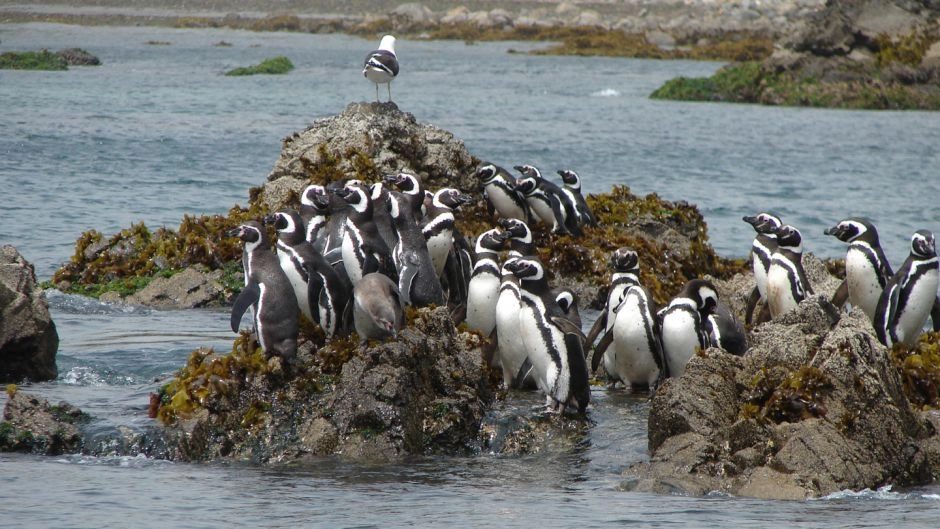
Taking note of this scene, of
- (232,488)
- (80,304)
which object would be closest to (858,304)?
(232,488)

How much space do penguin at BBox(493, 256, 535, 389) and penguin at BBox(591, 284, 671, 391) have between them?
0.63m

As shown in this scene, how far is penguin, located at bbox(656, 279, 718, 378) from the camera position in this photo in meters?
9.38

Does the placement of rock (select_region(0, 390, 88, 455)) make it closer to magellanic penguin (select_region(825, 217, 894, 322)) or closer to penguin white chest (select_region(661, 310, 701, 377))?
penguin white chest (select_region(661, 310, 701, 377))

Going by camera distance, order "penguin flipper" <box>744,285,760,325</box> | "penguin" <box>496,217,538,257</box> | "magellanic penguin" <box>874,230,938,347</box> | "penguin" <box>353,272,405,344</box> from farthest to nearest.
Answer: "penguin flipper" <box>744,285,760,325</box>
"penguin" <box>496,217,538,257</box>
"magellanic penguin" <box>874,230,938,347</box>
"penguin" <box>353,272,405,344</box>

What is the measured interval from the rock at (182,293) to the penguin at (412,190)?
9.87ft

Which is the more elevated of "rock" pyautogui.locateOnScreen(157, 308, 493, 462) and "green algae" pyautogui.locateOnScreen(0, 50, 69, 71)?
"green algae" pyautogui.locateOnScreen(0, 50, 69, 71)

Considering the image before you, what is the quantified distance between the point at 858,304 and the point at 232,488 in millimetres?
5858

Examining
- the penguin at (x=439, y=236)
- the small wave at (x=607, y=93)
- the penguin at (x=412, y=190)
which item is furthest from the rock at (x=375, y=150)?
the small wave at (x=607, y=93)

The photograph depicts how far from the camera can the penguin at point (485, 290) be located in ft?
32.2

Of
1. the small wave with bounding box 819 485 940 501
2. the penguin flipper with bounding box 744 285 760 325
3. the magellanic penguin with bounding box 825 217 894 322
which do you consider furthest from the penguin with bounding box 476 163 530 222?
the small wave with bounding box 819 485 940 501

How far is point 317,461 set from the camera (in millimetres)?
7863

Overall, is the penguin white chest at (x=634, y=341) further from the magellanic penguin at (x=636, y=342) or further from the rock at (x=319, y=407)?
the rock at (x=319, y=407)

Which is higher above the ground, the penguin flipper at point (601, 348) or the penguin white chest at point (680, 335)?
the penguin white chest at point (680, 335)

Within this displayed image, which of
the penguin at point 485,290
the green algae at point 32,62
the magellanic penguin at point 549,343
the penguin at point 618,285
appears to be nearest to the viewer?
the magellanic penguin at point 549,343
